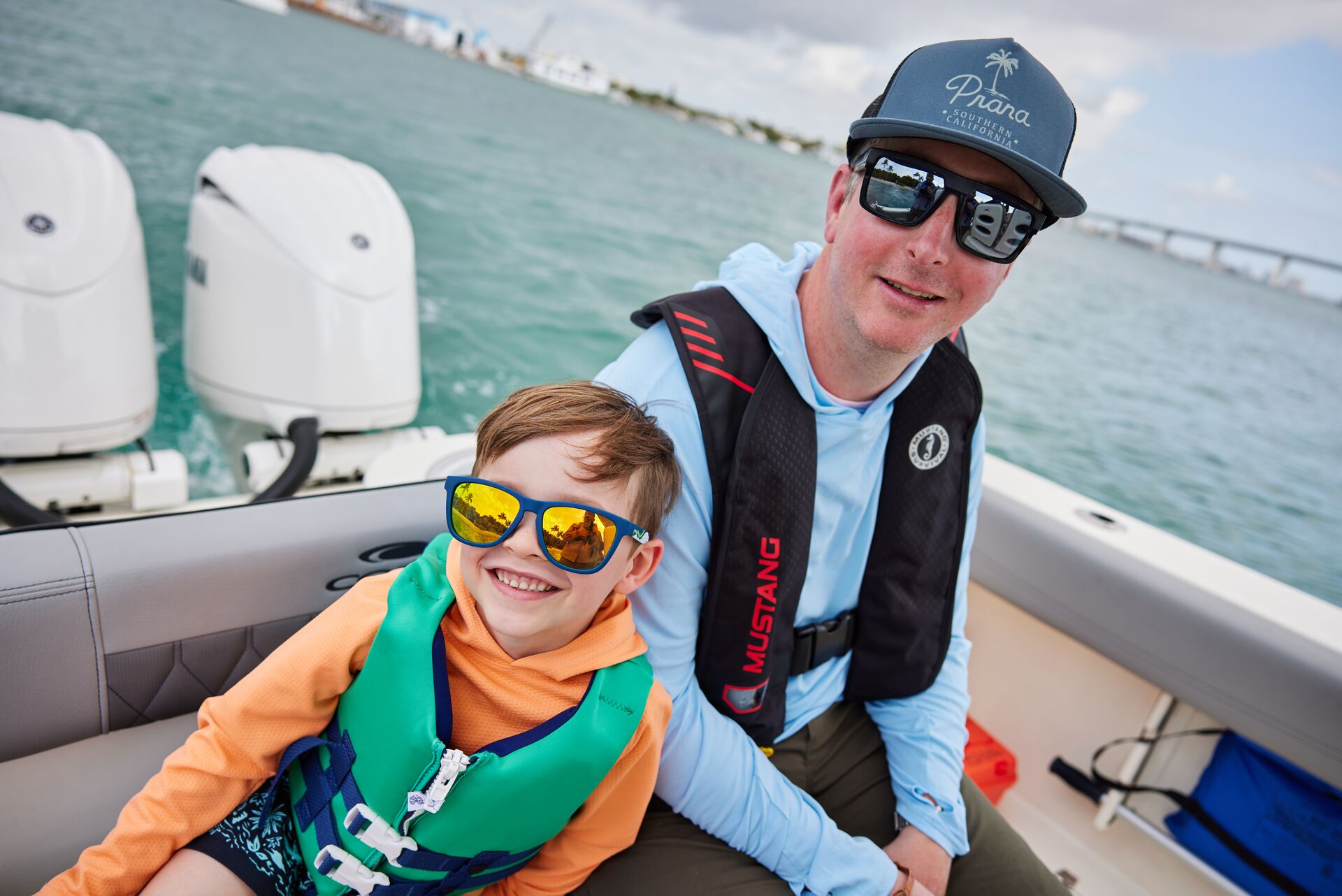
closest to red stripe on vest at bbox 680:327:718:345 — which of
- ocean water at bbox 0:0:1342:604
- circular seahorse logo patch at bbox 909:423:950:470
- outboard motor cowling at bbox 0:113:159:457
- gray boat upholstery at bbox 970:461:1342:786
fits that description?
circular seahorse logo patch at bbox 909:423:950:470

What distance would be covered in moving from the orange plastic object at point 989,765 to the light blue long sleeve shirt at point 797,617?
74 cm

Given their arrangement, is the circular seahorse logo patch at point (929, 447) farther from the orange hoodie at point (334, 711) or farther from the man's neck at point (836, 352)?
the orange hoodie at point (334, 711)

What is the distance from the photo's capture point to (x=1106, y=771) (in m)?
2.09

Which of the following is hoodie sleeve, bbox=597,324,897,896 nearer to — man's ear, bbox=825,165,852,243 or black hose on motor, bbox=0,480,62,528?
man's ear, bbox=825,165,852,243

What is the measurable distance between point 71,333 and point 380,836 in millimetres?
1893

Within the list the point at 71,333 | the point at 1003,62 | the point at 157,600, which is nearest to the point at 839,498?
the point at 1003,62

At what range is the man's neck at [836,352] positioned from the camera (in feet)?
4.08

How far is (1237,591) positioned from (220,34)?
23.7 meters

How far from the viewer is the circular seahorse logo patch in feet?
4.76

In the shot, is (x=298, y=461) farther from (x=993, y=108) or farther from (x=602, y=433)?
(x=993, y=108)

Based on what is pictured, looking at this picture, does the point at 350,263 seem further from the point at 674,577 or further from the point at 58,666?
the point at 674,577

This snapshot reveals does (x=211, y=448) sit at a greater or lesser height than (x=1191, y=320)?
lesser

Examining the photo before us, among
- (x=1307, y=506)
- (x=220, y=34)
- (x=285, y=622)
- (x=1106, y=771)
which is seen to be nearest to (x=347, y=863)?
(x=285, y=622)

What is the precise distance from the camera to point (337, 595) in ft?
4.35
